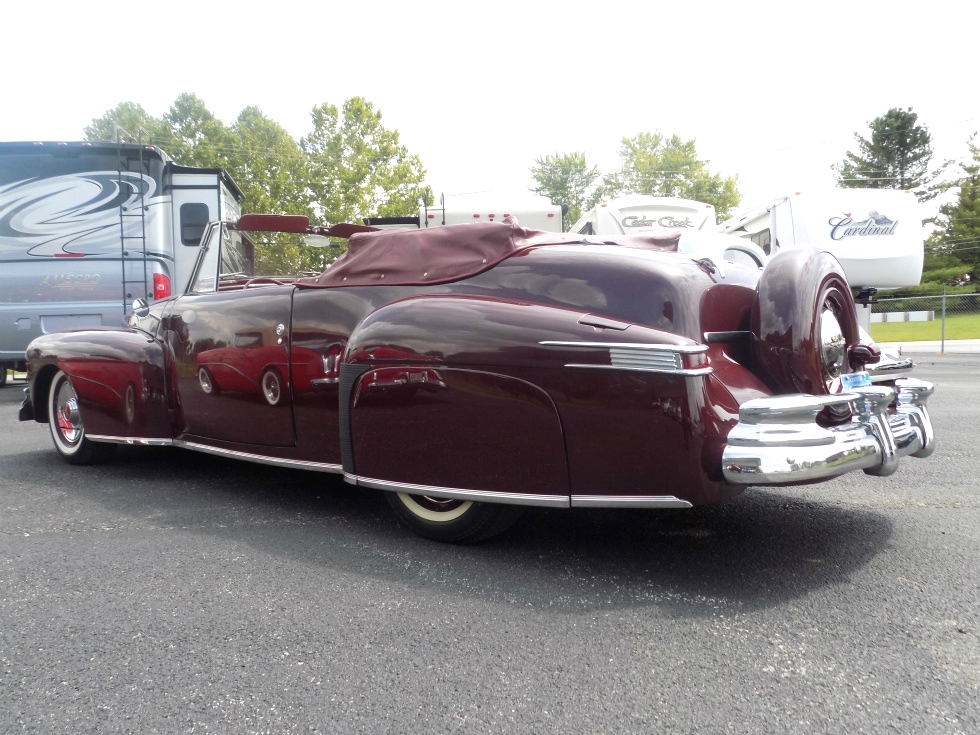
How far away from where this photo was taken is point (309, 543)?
3373 millimetres

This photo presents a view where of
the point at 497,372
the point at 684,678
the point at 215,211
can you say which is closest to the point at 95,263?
the point at 215,211

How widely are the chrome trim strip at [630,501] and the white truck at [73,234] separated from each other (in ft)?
25.4

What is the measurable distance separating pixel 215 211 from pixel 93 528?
22.3 feet

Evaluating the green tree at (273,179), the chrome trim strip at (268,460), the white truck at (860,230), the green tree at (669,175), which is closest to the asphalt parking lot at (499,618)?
the chrome trim strip at (268,460)

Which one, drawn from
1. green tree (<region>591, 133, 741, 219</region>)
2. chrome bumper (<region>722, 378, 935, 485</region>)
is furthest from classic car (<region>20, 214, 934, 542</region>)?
green tree (<region>591, 133, 741, 219</region>)

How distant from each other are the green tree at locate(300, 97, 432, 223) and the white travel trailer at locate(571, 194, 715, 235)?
53.9 ft

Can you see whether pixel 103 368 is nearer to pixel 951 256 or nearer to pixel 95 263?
pixel 95 263

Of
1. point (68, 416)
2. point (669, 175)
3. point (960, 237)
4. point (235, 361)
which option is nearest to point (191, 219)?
point (68, 416)

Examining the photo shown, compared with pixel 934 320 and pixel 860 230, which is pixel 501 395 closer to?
pixel 860 230

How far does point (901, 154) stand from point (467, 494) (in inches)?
2322

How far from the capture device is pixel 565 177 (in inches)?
2047

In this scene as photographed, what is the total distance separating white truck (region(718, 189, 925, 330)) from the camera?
1151 centimetres

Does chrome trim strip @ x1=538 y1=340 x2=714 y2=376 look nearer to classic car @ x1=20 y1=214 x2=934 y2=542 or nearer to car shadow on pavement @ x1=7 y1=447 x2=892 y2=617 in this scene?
classic car @ x1=20 y1=214 x2=934 y2=542

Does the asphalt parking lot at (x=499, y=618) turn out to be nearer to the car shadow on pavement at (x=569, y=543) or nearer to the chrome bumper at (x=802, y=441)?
the car shadow on pavement at (x=569, y=543)
